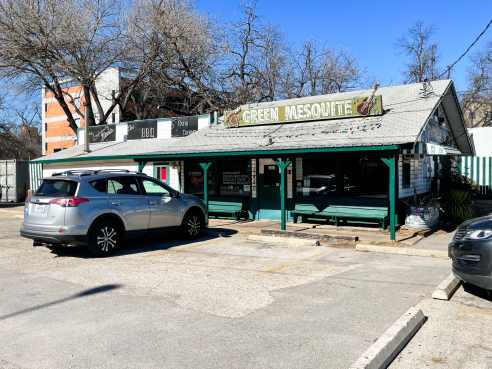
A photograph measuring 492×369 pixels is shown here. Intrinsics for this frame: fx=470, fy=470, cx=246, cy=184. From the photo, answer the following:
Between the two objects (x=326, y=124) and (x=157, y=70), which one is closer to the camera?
(x=326, y=124)

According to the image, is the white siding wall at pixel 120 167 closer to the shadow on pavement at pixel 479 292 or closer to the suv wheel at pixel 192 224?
the suv wheel at pixel 192 224

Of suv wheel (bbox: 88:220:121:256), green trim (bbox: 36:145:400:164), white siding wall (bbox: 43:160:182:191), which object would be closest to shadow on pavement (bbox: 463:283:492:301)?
green trim (bbox: 36:145:400:164)

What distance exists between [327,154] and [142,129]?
34.3 feet

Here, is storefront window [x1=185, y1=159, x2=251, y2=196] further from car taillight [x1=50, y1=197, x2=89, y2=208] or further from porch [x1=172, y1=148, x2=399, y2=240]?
car taillight [x1=50, y1=197, x2=89, y2=208]

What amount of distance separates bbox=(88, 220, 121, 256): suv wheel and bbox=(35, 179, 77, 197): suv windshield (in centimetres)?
85

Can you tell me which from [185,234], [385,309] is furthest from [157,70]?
[385,309]

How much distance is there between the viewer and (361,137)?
12352 mm

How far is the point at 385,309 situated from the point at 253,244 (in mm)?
5706

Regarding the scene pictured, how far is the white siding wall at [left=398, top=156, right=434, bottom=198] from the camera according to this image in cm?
1381

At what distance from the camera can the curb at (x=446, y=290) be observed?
630 centimetres

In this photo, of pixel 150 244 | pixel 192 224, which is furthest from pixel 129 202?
pixel 192 224

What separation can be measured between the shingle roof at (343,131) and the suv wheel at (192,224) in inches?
103

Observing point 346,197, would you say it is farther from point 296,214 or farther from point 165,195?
point 165,195

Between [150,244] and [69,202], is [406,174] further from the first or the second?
[69,202]
